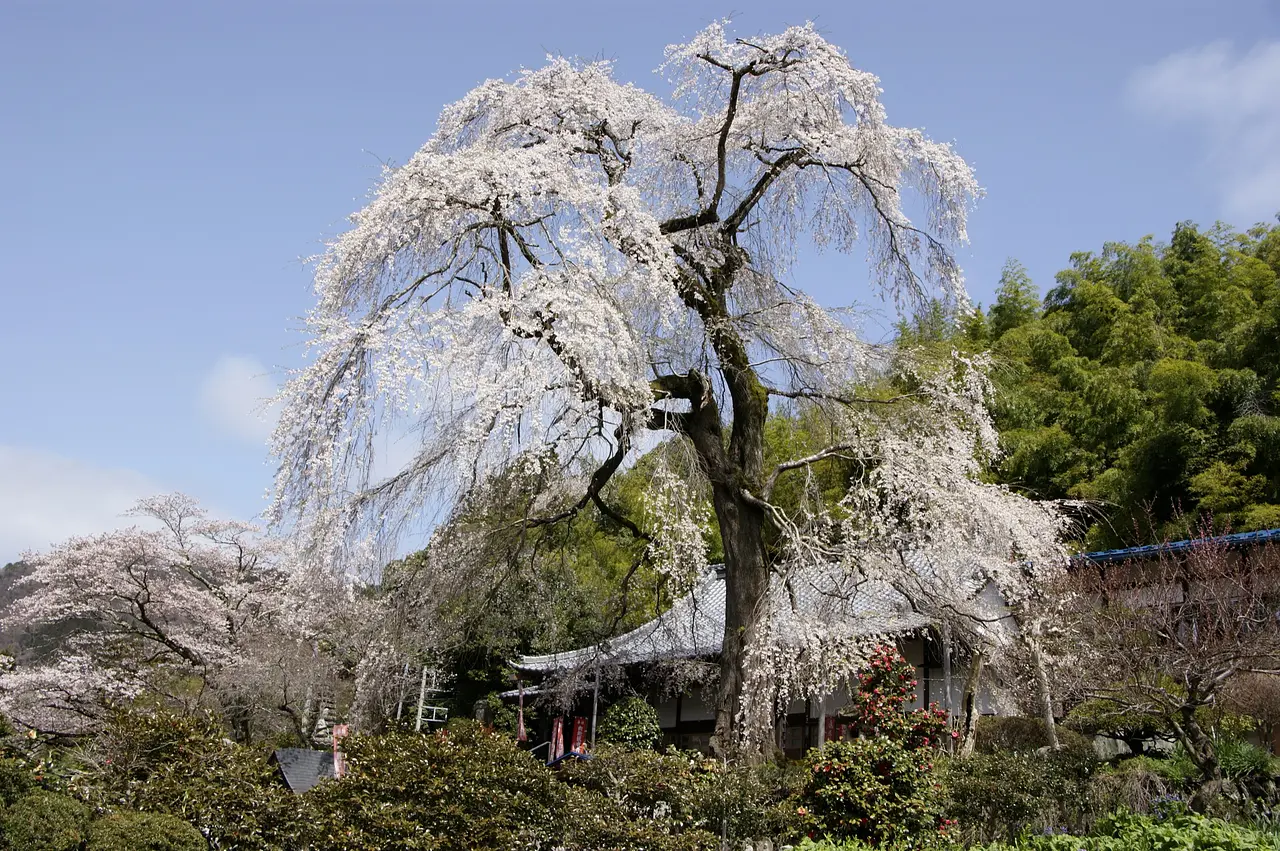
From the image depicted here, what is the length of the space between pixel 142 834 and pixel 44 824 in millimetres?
526

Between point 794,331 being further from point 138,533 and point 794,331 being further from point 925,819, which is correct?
point 138,533

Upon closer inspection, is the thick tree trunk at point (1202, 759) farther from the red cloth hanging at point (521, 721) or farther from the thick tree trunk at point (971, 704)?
the red cloth hanging at point (521, 721)

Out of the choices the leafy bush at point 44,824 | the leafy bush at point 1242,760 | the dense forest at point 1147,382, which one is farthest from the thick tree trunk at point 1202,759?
the leafy bush at point 44,824

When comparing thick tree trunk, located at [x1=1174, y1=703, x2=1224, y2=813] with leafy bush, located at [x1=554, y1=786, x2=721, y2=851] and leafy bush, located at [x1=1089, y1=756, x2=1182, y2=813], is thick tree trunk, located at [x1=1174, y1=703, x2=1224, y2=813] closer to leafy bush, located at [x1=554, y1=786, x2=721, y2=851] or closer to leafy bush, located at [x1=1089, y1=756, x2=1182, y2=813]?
leafy bush, located at [x1=1089, y1=756, x2=1182, y2=813]

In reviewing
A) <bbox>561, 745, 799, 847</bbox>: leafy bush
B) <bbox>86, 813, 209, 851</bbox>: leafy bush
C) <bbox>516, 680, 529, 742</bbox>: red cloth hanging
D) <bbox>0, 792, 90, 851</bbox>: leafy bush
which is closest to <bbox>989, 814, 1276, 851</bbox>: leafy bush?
<bbox>561, 745, 799, 847</bbox>: leafy bush

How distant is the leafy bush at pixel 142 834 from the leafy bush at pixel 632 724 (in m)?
10.2

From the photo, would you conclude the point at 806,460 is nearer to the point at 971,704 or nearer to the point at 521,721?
the point at 971,704

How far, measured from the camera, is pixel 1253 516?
15.0m

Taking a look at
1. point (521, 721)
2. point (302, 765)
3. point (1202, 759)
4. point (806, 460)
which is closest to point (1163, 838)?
point (1202, 759)

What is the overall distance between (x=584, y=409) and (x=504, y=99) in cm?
389

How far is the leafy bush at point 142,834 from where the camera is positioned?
554cm

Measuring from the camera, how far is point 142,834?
18.5 feet

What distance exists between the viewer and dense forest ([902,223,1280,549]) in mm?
16047

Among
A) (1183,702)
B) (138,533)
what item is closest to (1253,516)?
(1183,702)
